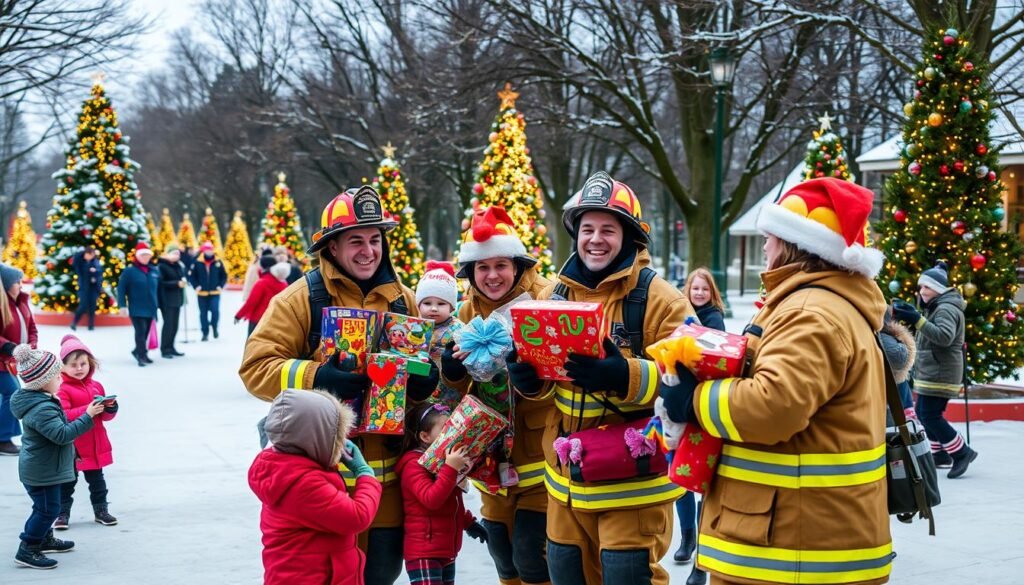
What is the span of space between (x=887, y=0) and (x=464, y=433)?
1406cm

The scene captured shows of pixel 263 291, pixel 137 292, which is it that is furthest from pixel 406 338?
pixel 137 292

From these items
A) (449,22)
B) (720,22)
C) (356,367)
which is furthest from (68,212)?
(356,367)

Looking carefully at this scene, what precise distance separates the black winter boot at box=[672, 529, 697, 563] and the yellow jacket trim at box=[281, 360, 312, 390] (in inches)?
122

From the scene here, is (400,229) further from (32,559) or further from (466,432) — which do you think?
(466,432)

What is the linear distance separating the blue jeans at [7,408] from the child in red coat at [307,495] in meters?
6.00

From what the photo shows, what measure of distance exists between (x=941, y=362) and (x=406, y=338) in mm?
5865

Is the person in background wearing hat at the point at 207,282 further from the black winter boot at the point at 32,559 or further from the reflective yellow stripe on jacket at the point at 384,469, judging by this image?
the reflective yellow stripe on jacket at the point at 384,469

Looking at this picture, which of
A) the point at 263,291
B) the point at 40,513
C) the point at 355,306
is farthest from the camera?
the point at 263,291

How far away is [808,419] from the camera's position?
298 centimetres

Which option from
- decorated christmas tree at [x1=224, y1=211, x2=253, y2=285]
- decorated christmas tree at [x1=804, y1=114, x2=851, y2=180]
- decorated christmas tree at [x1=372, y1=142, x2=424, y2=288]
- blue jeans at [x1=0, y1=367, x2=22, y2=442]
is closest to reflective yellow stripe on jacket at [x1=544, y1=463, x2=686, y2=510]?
blue jeans at [x1=0, y1=367, x2=22, y2=442]

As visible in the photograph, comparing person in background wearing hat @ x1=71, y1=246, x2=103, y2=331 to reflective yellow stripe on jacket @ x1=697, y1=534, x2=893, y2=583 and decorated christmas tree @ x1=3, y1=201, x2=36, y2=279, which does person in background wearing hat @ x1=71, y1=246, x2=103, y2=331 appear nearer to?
reflective yellow stripe on jacket @ x1=697, y1=534, x2=893, y2=583

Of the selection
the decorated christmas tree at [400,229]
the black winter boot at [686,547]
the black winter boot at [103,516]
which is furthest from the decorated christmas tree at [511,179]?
the black winter boot at [686,547]

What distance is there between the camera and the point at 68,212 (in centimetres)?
2231

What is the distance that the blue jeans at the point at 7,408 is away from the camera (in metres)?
8.80
